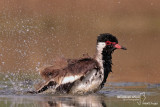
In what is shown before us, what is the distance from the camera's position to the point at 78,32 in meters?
20.0

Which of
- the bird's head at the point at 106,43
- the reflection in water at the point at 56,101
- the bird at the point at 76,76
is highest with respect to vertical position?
the bird's head at the point at 106,43

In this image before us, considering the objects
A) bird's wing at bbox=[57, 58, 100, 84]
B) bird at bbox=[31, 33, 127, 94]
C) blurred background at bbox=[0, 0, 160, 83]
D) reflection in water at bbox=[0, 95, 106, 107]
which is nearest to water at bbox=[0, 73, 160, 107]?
reflection in water at bbox=[0, 95, 106, 107]

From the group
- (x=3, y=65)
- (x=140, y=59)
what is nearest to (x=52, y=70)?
(x=3, y=65)

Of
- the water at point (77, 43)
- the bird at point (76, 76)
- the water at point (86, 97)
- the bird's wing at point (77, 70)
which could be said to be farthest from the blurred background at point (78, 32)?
the bird's wing at point (77, 70)

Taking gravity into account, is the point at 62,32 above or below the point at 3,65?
above

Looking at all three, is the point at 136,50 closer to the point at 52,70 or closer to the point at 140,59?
the point at 140,59

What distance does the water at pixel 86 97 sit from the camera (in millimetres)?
9508

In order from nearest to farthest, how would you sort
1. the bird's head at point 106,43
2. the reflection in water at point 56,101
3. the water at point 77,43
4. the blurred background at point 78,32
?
the reflection in water at point 56,101
the water at point 77,43
the bird's head at point 106,43
the blurred background at point 78,32

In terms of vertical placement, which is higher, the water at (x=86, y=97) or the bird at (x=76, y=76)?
the bird at (x=76, y=76)

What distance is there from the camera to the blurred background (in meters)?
15.3

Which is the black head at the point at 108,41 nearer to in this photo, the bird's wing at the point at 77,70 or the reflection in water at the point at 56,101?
the bird's wing at the point at 77,70

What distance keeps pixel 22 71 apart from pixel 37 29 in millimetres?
6864

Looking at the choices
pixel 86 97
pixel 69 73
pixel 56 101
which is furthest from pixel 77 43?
pixel 56 101

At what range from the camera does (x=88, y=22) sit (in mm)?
21812
